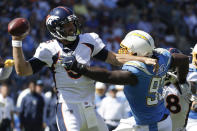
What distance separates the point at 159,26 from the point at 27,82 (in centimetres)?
624

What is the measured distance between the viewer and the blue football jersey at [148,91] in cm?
416

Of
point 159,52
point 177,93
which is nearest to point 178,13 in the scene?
point 177,93

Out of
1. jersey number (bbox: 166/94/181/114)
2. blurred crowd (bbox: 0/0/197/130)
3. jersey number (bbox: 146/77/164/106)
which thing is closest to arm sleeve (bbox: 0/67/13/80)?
jersey number (bbox: 146/77/164/106)

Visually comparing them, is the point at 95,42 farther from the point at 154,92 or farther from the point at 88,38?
the point at 154,92

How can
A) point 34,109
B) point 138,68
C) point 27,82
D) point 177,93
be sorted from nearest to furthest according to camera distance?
point 138,68
point 177,93
point 34,109
point 27,82

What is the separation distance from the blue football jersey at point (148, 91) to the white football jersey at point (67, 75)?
42 centimetres

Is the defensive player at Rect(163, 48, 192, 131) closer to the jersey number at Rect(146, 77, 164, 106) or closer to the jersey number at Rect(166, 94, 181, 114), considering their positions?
the jersey number at Rect(166, 94, 181, 114)

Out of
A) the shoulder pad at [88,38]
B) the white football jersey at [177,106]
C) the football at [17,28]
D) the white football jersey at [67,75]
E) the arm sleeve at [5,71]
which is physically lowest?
the white football jersey at [177,106]

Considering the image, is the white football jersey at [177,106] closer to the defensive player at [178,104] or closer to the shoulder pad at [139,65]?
the defensive player at [178,104]

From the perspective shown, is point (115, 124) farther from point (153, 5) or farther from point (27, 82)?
point (153, 5)

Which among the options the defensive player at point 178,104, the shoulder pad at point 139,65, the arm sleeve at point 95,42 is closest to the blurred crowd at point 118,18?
the defensive player at point 178,104

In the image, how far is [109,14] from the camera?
49.2 feet

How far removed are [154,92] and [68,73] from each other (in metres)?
0.87

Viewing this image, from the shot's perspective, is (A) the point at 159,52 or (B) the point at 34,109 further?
(B) the point at 34,109
